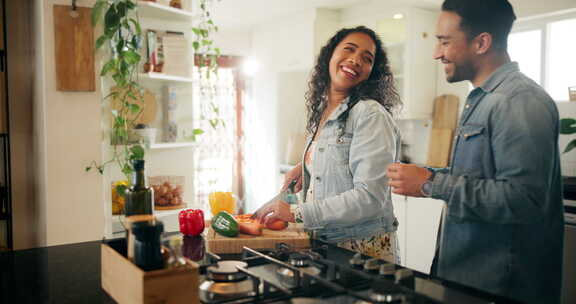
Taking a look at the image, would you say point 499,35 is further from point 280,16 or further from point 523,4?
point 280,16

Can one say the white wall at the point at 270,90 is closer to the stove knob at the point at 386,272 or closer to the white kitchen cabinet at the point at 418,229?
the white kitchen cabinet at the point at 418,229

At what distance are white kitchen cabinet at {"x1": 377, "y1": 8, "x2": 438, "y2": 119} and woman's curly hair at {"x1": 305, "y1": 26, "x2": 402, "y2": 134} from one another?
2282 millimetres

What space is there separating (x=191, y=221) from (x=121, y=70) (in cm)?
114

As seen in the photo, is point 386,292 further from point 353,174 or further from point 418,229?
point 418,229

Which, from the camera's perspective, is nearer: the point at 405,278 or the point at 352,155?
the point at 405,278

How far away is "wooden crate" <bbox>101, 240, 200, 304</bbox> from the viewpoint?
0.91 metres

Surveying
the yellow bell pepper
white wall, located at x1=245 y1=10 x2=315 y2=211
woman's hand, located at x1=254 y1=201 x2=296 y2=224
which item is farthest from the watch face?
white wall, located at x1=245 y1=10 x2=315 y2=211

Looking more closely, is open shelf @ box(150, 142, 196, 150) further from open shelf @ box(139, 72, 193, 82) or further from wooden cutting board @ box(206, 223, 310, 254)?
wooden cutting board @ box(206, 223, 310, 254)

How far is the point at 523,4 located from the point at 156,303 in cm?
357

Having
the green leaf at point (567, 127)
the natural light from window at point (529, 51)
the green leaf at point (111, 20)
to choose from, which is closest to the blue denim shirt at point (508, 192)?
the green leaf at point (567, 127)

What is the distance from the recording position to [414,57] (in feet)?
13.3

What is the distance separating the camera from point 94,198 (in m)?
2.31

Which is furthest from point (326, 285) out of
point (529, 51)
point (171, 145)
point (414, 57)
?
point (414, 57)

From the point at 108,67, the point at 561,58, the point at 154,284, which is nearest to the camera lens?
the point at 154,284
